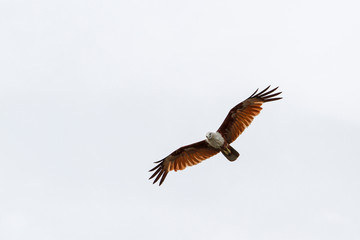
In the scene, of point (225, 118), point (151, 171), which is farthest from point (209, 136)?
point (151, 171)

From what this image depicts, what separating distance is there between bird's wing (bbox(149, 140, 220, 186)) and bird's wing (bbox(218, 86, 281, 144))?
3.49 feet

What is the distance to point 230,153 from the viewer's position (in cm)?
3200

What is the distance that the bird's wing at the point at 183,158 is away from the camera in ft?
A: 109

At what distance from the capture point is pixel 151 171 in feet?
111

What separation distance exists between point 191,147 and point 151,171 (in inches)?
80.5

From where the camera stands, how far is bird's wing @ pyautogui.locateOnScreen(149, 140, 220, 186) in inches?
1309

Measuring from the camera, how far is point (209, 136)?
31.8 metres

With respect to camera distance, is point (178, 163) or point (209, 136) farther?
point (178, 163)

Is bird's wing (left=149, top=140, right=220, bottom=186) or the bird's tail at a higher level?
bird's wing (left=149, top=140, right=220, bottom=186)

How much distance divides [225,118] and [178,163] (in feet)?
10.2

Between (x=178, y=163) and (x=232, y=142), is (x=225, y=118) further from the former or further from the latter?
(x=178, y=163)

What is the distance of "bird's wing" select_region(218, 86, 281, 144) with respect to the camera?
3219 cm

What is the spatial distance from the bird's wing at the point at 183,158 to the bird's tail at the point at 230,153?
956 millimetres

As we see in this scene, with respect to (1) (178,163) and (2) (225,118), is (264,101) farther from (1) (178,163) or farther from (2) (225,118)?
(1) (178,163)
